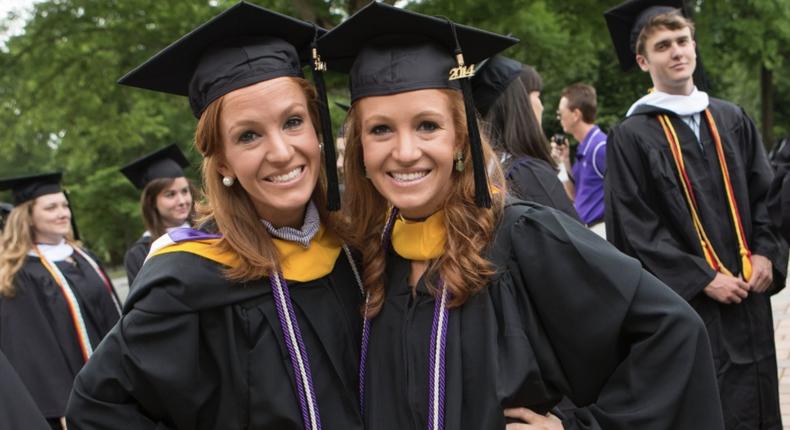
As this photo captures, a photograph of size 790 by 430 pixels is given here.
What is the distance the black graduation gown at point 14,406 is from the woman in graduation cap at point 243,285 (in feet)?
0.55

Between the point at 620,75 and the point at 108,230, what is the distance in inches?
589

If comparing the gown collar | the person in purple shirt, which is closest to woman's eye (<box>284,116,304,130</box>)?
the gown collar

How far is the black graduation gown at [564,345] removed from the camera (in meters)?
2.16

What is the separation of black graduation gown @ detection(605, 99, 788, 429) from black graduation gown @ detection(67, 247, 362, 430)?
2020 mm

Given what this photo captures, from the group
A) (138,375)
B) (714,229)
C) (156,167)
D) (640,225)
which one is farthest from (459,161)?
(156,167)

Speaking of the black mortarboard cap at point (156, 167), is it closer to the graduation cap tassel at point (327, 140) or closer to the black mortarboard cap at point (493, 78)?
the black mortarboard cap at point (493, 78)

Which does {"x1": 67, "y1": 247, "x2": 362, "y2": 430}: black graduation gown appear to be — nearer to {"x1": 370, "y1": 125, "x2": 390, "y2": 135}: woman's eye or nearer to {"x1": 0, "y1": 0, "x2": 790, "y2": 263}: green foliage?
{"x1": 370, "y1": 125, "x2": 390, "y2": 135}: woman's eye

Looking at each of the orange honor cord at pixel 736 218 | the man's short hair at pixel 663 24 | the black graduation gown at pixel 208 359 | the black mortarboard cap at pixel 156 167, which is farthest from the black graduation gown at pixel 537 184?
the black mortarboard cap at pixel 156 167

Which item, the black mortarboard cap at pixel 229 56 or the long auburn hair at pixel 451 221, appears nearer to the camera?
the long auburn hair at pixel 451 221

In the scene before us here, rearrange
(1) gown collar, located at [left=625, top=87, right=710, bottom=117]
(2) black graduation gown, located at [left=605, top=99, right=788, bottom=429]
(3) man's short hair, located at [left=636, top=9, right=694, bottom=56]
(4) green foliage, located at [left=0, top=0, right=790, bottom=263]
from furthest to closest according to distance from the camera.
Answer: (4) green foliage, located at [left=0, top=0, right=790, bottom=263], (3) man's short hair, located at [left=636, top=9, right=694, bottom=56], (1) gown collar, located at [left=625, top=87, right=710, bottom=117], (2) black graduation gown, located at [left=605, top=99, right=788, bottom=429]

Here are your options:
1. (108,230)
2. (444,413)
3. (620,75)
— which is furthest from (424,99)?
(108,230)

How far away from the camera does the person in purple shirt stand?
6.36 m

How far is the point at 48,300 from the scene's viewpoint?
5855mm

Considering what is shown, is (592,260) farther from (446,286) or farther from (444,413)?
(444,413)
